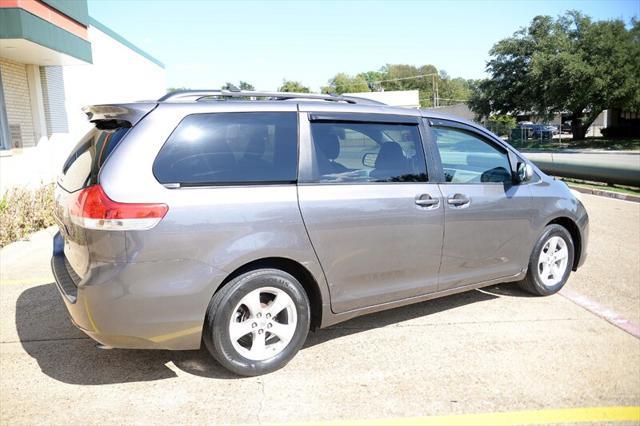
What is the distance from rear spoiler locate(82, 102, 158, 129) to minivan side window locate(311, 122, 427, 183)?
1.16 meters

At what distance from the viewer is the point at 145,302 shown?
306 centimetres

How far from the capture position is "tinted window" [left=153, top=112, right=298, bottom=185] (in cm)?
322

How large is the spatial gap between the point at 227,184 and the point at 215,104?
0.56m

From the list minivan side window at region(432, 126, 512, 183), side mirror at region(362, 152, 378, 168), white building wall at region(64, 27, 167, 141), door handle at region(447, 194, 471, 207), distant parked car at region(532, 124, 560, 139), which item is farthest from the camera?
distant parked car at region(532, 124, 560, 139)

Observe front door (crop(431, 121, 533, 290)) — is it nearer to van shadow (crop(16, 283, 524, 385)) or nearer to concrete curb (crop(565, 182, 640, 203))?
van shadow (crop(16, 283, 524, 385))

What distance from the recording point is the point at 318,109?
378cm

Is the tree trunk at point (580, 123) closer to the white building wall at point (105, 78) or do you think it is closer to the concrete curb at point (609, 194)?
the concrete curb at point (609, 194)

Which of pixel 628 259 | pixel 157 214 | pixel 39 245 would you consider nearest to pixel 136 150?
pixel 157 214

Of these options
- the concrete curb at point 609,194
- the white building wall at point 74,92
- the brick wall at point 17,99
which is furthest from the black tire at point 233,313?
the brick wall at point 17,99

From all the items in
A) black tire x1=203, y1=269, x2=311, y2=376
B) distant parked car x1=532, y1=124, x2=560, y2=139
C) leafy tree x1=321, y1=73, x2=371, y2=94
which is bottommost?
black tire x1=203, y1=269, x2=311, y2=376

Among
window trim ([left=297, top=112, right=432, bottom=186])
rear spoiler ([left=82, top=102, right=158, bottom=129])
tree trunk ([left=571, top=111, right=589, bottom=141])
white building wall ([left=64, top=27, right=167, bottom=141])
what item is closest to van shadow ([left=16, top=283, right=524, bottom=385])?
window trim ([left=297, top=112, right=432, bottom=186])

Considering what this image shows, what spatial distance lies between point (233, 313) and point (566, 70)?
33.0m

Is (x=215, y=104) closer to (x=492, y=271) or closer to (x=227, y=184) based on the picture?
(x=227, y=184)

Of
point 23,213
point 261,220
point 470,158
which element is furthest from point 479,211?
point 23,213
